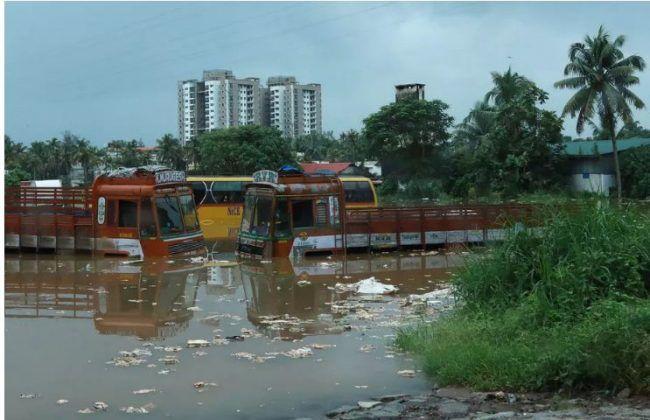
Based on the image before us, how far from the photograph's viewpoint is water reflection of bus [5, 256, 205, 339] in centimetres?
1163

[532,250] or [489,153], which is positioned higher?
[489,153]

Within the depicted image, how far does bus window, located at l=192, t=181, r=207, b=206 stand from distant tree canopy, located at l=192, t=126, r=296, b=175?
24755mm

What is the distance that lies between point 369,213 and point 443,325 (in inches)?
487

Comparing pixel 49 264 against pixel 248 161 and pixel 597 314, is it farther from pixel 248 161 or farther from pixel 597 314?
pixel 248 161

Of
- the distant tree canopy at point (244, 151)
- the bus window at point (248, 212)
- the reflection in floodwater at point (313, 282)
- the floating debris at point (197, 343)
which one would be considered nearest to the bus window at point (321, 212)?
the reflection in floodwater at point (313, 282)

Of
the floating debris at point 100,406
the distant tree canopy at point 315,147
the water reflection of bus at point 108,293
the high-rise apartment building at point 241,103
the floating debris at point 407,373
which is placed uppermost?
the high-rise apartment building at point 241,103

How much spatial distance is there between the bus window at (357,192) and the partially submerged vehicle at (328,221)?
974cm

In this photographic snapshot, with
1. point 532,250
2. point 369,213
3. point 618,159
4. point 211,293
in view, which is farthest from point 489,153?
point 532,250

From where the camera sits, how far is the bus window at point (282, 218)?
754 inches

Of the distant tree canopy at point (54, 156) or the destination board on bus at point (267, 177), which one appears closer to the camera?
the destination board on bus at point (267, 177)

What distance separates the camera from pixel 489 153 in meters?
44.2

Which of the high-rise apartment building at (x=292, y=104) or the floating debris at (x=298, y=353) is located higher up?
the high-rise apartment building at (x=292, y=104)

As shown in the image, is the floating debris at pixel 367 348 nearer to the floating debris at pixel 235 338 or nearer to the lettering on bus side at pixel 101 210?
the floating debris at pixel 235 338

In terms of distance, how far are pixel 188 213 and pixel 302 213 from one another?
3149mm
